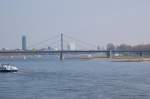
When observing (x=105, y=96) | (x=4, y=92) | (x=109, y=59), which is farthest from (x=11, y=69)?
(x=109, y=59)

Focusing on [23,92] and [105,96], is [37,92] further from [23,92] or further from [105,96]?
[105,96]

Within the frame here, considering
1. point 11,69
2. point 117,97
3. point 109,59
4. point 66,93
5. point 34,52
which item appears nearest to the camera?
point 117,97

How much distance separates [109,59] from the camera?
14388cm

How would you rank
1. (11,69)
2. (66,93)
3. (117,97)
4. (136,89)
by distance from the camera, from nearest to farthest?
(117,97), (66,93), (136,89), (11,69)

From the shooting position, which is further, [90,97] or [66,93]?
[66,93]

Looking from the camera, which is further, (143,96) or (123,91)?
(123,91)

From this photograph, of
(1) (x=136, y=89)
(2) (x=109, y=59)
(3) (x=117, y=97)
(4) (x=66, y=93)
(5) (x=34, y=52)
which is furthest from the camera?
(2) (x=109, y=59)

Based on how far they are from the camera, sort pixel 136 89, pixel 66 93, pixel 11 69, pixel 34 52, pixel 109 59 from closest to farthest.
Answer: pixel 66 93 → pixel 136 89 → pixel 11 69 → pixel 34 52 → pixel 109 59

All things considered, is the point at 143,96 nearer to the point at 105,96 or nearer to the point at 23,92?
the point at 105,96

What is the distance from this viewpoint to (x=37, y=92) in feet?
122

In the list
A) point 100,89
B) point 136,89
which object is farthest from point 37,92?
point 136,89

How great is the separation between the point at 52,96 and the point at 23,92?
13.2 feet

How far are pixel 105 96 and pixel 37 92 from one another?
19.6ft

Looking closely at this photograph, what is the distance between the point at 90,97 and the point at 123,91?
4.93m
